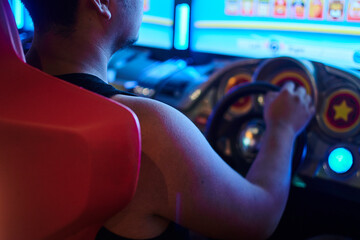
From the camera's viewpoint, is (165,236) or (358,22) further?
(358,22)

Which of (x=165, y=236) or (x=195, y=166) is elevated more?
(x=195, y=166)

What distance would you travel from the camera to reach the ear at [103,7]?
723mm

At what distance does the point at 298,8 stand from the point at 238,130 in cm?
49

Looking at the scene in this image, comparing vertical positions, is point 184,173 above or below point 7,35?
below

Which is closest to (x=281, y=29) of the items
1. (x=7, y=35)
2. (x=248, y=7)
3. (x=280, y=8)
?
(x=280, y=8)

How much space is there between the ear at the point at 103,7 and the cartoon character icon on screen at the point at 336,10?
86cm

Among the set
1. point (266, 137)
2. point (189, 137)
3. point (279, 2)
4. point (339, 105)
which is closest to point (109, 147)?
point (189, 137)

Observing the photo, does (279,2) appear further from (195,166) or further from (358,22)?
(195,166)

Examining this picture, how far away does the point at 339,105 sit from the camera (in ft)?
3.82

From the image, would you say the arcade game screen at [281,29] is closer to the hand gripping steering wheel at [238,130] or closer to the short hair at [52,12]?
the hand gripping steering wheel at [238,130]

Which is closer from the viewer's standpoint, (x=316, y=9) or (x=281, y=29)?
(x=316, y=9)

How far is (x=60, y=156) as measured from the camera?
50cm

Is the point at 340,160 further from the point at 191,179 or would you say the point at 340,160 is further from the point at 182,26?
the point at 182,26

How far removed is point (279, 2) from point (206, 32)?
1.37ft
